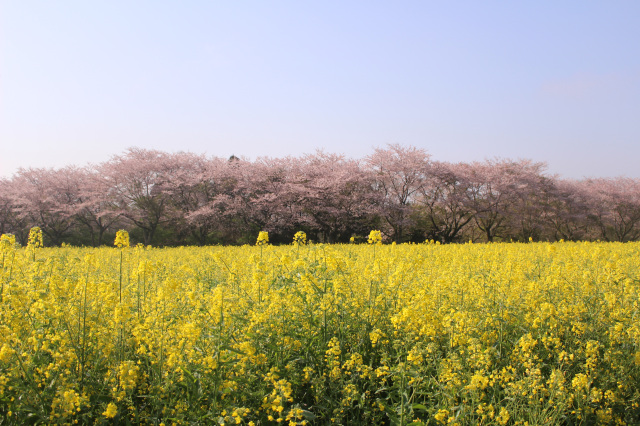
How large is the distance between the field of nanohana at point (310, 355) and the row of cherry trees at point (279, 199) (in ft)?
82.0

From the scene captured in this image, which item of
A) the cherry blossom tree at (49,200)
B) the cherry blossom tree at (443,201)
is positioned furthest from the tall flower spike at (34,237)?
the cherry blossom tree at (49,200)

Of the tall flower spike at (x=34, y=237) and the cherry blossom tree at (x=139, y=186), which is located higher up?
the cherry blossom tree at (x=139, y=186)

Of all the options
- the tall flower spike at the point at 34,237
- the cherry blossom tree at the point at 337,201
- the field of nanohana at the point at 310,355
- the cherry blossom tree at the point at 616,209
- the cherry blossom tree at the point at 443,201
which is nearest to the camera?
the field of nanohana at the point at 310,355

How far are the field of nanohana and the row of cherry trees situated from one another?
25.0 metres

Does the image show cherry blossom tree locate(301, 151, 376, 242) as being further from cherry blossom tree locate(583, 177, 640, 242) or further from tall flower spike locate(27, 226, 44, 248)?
tall flower spike locate(27, 226, 44, 248)

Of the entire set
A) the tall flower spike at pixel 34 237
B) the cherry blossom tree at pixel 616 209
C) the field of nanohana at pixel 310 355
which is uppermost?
the cherry blossom tree at pixel 616 209

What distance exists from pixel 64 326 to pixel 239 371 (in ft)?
5.41

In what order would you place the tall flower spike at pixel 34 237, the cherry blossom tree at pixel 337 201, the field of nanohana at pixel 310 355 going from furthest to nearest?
the cherry blossom tree at pixel 337 201
the tall flower spike at pixel 34 237
the field of nanohana at pixel 310 355

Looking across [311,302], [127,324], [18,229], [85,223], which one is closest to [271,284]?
[311,302]

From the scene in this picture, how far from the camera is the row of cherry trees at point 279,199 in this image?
2983cm

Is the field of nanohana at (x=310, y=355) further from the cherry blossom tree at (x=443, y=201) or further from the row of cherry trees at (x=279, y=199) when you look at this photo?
the cherry blossom tree at (x=443, y=201)

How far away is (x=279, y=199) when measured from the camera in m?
29.9

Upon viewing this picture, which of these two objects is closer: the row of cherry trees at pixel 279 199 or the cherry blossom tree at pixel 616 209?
the row of cherry trees at pixel 279 199

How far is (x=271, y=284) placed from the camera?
4.51 meters
